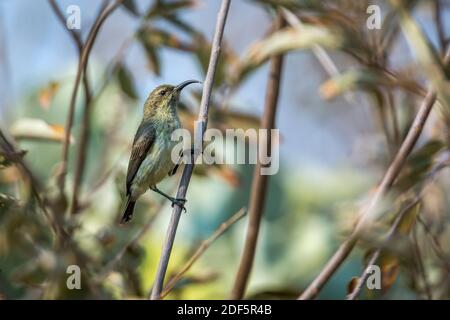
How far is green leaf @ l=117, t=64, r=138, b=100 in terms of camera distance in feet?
6.19

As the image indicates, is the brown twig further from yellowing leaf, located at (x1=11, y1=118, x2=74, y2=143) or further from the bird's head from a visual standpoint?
the bird's head

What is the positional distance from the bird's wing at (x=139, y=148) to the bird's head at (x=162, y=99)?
0.08m

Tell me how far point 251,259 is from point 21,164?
698 mm

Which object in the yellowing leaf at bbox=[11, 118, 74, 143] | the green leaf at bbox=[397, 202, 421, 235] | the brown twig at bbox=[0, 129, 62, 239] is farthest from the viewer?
the yellowing leaf at bbox=[11, 118, 74, 143]

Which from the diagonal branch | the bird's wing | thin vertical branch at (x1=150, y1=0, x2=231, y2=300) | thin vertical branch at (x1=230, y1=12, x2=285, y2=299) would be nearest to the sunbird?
the bird's wing

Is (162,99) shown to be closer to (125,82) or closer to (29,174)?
(125,82)

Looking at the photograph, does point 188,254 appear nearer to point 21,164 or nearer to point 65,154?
point 65,154

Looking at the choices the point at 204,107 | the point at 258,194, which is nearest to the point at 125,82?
the point at 258,194

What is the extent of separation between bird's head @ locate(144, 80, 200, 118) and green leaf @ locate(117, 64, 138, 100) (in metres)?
0.11

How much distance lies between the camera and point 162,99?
2.00 m

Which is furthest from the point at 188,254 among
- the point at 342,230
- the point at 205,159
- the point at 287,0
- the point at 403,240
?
the point at 287,0

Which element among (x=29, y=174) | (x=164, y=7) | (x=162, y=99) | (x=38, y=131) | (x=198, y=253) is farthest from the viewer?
(x=162, y=99)

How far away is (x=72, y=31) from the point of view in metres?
1.62

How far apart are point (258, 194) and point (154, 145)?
33 centimetres
